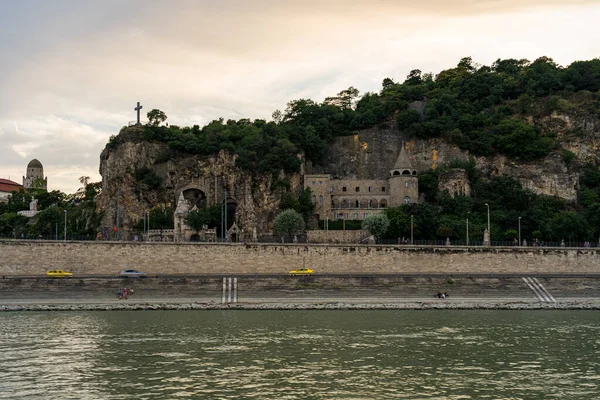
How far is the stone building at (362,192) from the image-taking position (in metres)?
83.4

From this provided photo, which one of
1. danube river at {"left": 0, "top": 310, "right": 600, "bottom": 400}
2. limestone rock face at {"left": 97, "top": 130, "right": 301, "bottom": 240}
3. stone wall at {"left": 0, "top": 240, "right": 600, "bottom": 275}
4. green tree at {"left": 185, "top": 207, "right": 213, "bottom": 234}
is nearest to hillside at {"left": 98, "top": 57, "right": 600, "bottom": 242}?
limestone rock face at {"left": 97, "top": 130, "right": 301, "bottom": 240}

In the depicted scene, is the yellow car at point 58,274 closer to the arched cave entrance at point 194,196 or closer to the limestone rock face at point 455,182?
the arched cave entrance at point 194,196

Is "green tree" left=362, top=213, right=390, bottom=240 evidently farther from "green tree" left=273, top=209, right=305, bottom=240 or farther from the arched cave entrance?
the arched cave entrance

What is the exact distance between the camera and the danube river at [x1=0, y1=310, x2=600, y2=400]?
80.1ft

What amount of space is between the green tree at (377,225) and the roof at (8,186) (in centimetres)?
9489

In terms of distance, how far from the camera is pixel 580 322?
43.3m

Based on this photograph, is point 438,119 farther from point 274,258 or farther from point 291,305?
point 291,305

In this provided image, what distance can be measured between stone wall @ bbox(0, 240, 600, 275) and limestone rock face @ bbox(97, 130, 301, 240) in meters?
15.4

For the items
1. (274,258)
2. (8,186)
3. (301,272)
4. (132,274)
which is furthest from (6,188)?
(301,272)

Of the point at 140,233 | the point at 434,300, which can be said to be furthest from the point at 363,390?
the point at 140,233

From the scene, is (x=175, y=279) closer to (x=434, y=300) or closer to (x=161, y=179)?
(x=434, y=300)

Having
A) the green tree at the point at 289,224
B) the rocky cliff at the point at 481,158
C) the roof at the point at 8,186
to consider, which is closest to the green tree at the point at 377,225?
the green tree at the point at 289,224

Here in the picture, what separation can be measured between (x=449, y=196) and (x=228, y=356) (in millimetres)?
58289

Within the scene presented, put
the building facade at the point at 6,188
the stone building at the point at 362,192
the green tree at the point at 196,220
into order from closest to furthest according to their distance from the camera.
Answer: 1. the green tree at the point at 196,220
2. the stone building at the point at 362,192
3. the building facade at the point at 6,188
